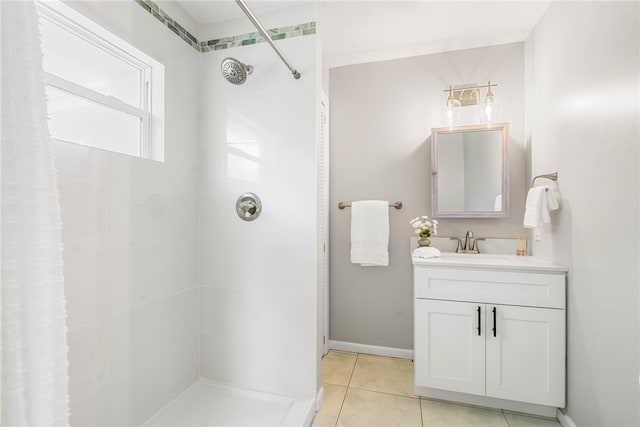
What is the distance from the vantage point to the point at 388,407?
69.3 inches

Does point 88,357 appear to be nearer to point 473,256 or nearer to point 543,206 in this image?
point 473,256

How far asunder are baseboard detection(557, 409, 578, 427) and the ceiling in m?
2.42

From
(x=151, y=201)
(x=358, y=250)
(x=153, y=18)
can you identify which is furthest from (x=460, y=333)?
(x=153, y=18)

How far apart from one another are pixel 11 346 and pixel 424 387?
6.62 ft

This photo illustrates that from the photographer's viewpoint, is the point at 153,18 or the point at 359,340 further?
the point at 359,340

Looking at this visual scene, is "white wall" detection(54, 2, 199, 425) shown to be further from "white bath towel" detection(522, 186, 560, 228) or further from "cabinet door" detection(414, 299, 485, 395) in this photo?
"white bath towel" detection(522, 186, 560, 228)

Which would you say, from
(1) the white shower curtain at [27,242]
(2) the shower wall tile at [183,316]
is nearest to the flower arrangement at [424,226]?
(2) the shower wall tile at [183,316]

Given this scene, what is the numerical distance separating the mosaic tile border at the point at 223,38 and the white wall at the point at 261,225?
3 cm

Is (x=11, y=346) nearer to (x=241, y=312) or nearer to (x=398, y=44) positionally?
(x=241, y=312)

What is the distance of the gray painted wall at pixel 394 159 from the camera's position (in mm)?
2211

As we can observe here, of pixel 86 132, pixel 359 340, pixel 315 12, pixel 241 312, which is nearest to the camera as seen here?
pixel 86 132

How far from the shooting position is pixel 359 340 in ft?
8.11

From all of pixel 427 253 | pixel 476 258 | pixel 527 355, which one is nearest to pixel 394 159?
pixel 427 253

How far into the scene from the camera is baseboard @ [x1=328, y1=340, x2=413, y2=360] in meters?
2.37
